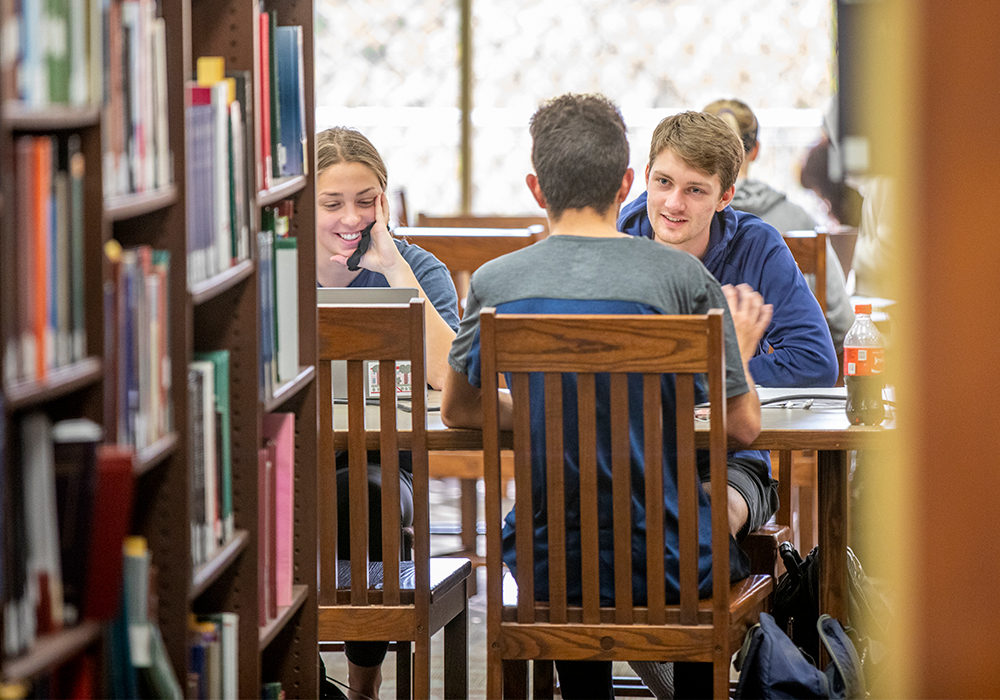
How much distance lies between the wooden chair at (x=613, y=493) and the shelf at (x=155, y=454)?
0.61 metres

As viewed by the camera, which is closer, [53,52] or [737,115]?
[53,52]

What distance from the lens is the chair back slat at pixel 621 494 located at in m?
1.82

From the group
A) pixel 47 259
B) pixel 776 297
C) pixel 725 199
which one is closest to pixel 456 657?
pixel 776 297

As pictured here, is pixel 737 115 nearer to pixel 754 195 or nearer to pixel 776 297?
pixel 754 195

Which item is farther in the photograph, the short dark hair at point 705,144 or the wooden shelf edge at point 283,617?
the short dark hair at point 705,144

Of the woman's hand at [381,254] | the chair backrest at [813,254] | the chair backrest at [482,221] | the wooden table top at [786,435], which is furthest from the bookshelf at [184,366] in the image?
the chair backrest at [482,221]

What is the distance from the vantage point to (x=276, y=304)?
175 centimetres

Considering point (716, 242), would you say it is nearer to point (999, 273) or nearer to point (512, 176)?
point (999, 273)

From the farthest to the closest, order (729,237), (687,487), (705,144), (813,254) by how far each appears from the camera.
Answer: (813,254) → (729,237) → (705,144) → (687,487)

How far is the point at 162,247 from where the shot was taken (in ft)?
4.33

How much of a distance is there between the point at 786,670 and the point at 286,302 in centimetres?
102

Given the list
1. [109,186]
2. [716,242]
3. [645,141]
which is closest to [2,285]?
[109,186]

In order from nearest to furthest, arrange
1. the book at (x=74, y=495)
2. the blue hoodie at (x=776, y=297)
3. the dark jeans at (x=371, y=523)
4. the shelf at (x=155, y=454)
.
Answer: the book at (x=74, y=495)
the shelf at (x=155, y=454)
the dark jeans at (x=371, y=523)
the blue hoodie at (x=776, y=297)

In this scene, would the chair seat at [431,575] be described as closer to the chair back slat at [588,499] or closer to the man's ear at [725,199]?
the chair back slat at [588,499]
